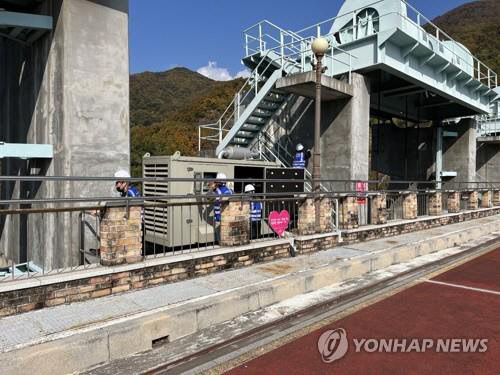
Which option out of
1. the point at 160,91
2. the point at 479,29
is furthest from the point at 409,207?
the point at 479,29

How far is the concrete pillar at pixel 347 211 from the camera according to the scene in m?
10.6

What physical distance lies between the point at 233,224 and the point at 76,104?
4.13 m

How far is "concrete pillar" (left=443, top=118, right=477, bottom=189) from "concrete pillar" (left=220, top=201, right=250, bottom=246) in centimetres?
2173

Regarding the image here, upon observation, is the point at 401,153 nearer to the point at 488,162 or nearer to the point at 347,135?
the point at 488,162

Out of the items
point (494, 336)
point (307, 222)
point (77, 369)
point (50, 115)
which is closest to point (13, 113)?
point (50, 115)

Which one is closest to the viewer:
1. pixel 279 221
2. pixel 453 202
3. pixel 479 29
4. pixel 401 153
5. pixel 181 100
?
pixel 279 221

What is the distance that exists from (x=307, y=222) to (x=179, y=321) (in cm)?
502

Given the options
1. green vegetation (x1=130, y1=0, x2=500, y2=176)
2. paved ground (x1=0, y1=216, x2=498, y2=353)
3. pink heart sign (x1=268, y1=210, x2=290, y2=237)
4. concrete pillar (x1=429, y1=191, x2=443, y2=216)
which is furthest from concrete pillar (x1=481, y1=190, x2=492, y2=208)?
green vegetation (x1=130, y1=0, x2=500, y2=176)

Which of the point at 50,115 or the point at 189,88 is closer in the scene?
the point at 50,115

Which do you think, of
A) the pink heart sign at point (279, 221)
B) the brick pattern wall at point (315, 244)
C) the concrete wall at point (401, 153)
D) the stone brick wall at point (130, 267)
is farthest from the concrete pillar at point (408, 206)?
the concrete wall at point (401, 153)

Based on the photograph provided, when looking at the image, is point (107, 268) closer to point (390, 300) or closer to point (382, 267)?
point (390, 300)

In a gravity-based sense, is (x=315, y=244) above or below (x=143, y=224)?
below

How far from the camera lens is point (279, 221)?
896 centimetres

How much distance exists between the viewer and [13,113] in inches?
440
